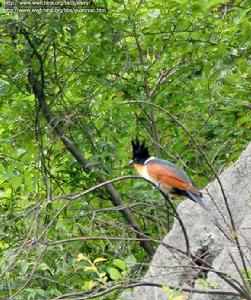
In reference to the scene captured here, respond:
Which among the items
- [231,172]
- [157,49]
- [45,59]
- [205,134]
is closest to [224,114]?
[205,134]

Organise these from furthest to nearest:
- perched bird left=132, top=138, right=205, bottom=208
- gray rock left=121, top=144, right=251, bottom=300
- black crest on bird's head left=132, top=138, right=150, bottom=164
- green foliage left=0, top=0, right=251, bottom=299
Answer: green foliage left=0, top=0, right=251, bottom=299 < black crest on bird's head left=132, top=138, right=150, bottom=164 < perched bird left=132, top=138, right=205, bottom=208 < gray rock left=121, top=144, right=251, bottom=300

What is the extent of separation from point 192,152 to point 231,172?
7.04 feet

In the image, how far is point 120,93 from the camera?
26.4 feet

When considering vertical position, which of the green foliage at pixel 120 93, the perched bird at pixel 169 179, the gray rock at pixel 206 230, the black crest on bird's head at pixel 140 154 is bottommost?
the gray rock at pixel 206 230

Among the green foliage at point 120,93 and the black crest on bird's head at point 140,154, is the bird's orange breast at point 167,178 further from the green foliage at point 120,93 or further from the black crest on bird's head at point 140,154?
the green foliage at point 120,93

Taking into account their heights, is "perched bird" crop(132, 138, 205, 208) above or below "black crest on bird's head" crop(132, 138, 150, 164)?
below

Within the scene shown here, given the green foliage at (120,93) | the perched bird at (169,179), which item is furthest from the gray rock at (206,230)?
the green foliage at (120,93)

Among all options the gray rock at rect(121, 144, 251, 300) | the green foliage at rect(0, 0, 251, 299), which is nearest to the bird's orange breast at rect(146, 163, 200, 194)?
the gray rock at rect(121, 144, 251, 300)

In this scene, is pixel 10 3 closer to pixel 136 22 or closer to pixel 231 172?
pixel 136 22

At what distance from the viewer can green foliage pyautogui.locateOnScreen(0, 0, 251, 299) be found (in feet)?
25.2

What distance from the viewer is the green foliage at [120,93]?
7672 mm

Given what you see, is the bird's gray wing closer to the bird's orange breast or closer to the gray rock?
the bird's orange breast

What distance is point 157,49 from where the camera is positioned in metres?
8.10

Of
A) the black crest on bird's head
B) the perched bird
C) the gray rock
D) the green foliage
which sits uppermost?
the green foliage
